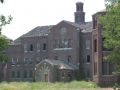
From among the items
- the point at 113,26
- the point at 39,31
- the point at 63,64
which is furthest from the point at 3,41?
the point at 39,31

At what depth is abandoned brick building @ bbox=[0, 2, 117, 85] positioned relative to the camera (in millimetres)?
66688

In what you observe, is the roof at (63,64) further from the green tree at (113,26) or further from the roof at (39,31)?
the green tree at (113,26)

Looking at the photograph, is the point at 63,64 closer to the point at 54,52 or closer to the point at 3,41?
the point at 54,52

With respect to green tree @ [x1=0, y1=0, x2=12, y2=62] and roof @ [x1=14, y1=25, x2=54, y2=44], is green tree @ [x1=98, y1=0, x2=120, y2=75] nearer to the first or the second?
green tree @ [x1=0, y1=0, x2=12, y2=62]

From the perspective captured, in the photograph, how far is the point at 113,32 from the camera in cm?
3009

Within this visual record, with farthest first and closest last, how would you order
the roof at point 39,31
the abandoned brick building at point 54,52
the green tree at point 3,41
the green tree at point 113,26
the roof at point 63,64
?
the roof at point 39,31
the abandoned brick building at point 54,52
the roof at point 63,64
the green tree at point 113,26
the green tree at point 3,41

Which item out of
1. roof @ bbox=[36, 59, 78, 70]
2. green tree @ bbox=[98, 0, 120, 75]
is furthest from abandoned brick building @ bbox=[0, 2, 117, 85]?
green tree @ bbox=[98, 0, 120, 75]

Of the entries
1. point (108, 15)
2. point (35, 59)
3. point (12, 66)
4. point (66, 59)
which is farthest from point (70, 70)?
point (108, 15)

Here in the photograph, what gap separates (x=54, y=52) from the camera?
73125 mm

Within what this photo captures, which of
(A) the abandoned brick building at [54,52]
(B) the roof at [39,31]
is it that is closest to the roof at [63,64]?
(A) the abandoned brick building at [54,52]

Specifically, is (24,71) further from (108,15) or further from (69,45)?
(108,15)

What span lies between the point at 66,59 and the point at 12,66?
14.0 meters

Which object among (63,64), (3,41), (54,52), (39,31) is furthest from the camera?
(39,31)

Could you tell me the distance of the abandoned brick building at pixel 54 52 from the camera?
66688 mm
